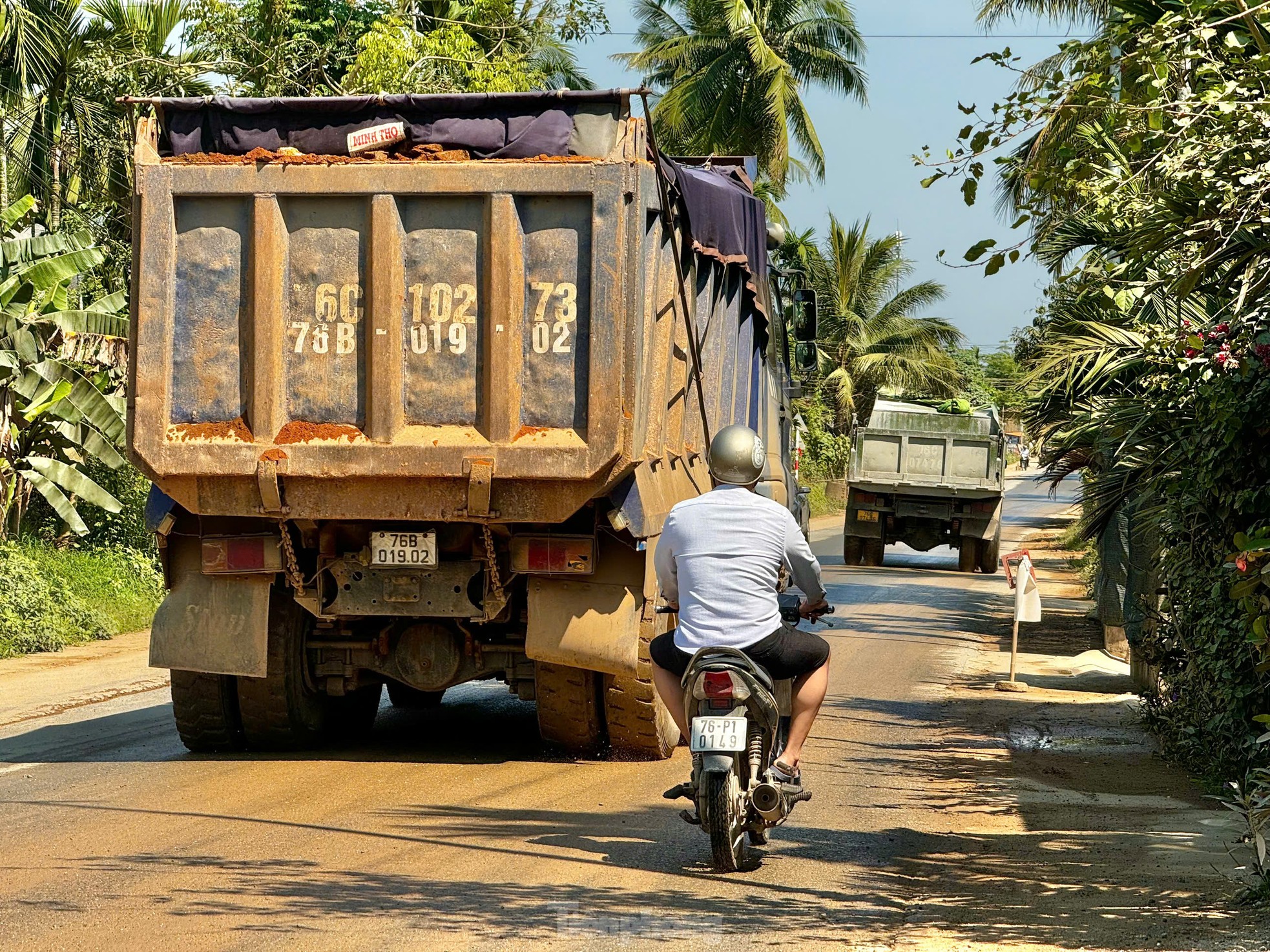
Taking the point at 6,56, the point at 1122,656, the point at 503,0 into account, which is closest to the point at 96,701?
the point at 1122,656

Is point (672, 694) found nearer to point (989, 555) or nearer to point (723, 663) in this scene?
point (723, 663)

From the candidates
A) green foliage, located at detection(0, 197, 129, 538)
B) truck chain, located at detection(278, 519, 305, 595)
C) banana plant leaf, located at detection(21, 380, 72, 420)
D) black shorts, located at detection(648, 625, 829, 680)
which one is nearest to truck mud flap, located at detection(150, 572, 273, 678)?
truck chain, located at detection(278, 519, 305, 595)

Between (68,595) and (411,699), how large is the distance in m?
5.58

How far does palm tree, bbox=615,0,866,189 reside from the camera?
32.6m

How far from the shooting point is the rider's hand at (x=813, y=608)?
6305mm

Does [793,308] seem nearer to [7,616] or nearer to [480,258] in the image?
[480,258]

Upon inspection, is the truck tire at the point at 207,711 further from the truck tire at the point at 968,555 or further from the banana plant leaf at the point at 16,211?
the truck tire at the point at 968,555

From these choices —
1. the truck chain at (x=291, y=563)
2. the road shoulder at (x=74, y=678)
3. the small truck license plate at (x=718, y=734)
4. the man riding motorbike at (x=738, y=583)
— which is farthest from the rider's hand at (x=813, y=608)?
the road shoulder at (x=74, y=678)

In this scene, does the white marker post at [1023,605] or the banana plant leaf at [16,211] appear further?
the banana plant leaf at [16,211]

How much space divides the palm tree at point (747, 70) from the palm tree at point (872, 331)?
9.31 meters

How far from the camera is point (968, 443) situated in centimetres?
2392

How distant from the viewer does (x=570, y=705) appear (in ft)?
26.6

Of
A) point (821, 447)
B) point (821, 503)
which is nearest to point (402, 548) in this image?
point (821, 503)

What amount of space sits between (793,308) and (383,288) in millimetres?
6612
